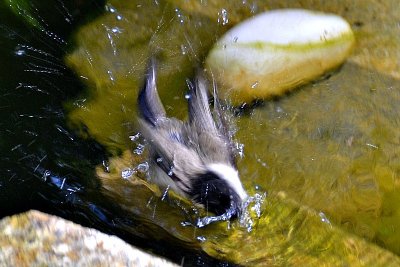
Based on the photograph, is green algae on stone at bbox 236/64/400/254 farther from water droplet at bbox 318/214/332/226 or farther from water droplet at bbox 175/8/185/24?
water droplet at bbox 175/8/185/24

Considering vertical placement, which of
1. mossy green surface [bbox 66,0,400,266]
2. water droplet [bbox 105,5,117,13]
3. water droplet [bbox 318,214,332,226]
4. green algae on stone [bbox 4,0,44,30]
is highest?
green algae on stone [bbox 4,0,44,30]

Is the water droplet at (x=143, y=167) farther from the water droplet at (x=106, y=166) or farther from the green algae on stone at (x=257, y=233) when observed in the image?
the water droplet at (x=106, y=166)

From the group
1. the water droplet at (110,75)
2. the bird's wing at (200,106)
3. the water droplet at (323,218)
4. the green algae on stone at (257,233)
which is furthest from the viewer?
the water droplet at (110,75)

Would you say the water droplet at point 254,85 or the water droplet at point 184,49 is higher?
the water droplet at point 184,49

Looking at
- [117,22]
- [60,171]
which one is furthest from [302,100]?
[60,171]

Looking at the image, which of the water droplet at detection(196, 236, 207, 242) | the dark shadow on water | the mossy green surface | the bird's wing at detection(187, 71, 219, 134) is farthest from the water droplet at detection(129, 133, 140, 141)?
the water droplet at detection(196, 236, 207, 242)

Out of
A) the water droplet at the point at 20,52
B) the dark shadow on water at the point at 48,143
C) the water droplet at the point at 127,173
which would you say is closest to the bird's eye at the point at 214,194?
the dark shadow on water at the point at 48,143

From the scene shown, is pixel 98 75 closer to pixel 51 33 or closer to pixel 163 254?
→ pixel 51 33
